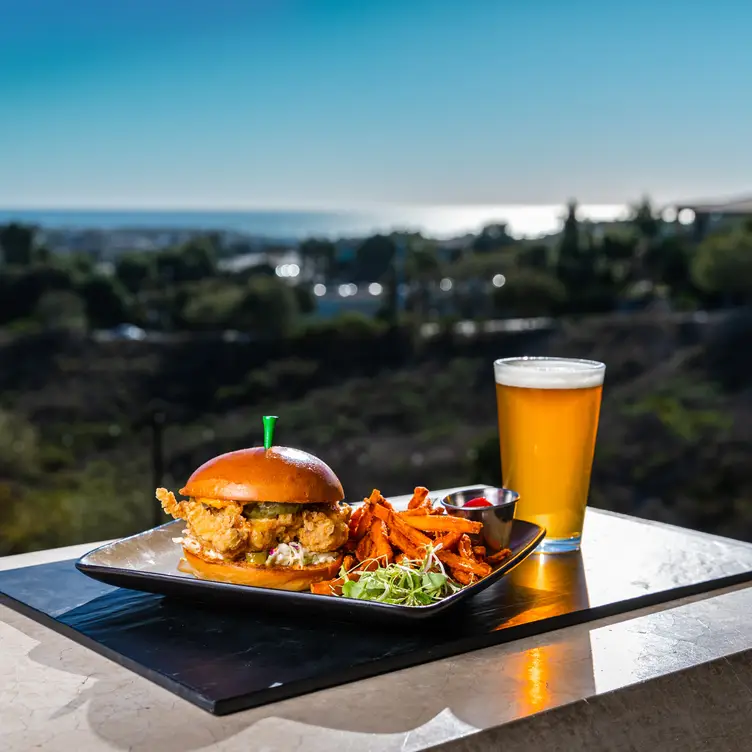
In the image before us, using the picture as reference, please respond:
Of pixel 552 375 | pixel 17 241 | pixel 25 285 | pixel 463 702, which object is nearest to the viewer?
pixel 463 702

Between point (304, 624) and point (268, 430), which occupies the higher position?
point (268, 430)

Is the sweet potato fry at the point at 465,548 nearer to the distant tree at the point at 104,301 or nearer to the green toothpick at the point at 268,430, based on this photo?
the green toothpick at the point at 268,430

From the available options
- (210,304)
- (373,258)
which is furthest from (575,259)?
(210,304)

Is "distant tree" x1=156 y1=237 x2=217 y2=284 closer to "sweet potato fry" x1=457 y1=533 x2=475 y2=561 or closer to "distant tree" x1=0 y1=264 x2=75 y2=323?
"distant tree" x1=0 y1=264 x2=75 y2=323

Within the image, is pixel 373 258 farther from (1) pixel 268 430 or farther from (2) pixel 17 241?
(1) pixel 268 430

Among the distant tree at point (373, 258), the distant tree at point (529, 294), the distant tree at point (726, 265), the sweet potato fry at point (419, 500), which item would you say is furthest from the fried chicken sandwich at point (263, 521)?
the distant tree at point (726, 265)

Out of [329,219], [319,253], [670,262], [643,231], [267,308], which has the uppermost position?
[329,219]
